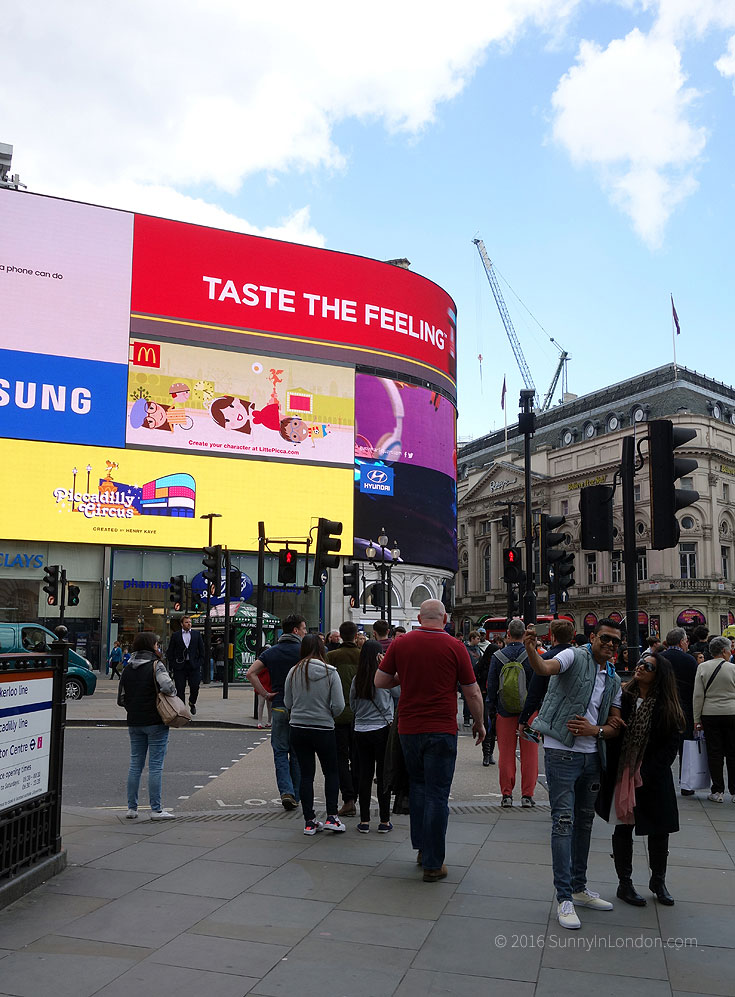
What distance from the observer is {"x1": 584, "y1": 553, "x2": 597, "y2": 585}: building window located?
77.0 m

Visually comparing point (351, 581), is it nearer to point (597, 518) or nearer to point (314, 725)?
point (597, 518)

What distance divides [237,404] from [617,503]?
39.7 m

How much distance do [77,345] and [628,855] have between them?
4225 cm

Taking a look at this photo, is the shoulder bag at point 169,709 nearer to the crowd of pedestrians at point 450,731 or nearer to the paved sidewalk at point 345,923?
the crowd of pedestrians at point 450,731

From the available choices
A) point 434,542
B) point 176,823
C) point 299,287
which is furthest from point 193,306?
point 176,823

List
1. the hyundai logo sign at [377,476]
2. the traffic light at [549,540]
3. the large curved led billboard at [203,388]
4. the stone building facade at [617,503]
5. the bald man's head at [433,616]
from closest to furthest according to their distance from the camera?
the bald man's head at [433,616] < the traffic light at [549,540] < the large curved led billboard at [203,388] < the hyundai logo sign at [377,476] < the stone building facade at [617,503]

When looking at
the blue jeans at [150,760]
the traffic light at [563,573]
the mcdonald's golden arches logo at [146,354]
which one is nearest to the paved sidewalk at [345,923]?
the blue jeans at [150,760]

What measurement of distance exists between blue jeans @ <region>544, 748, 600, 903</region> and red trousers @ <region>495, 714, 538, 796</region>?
3.69 meters

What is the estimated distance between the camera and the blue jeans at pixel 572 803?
6.18 meters

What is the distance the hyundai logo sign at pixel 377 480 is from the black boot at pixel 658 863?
43.9 meters

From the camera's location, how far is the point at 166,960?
521 centimetres

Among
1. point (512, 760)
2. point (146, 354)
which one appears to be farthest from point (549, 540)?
point (146, 354)

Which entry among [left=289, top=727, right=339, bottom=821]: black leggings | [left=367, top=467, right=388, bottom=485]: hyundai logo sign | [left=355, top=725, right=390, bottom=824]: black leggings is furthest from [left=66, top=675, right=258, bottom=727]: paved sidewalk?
[left=367, top=467, right=388, bottom=485]: hyundai logo sign

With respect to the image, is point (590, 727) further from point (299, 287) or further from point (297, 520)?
point (299, 287)
